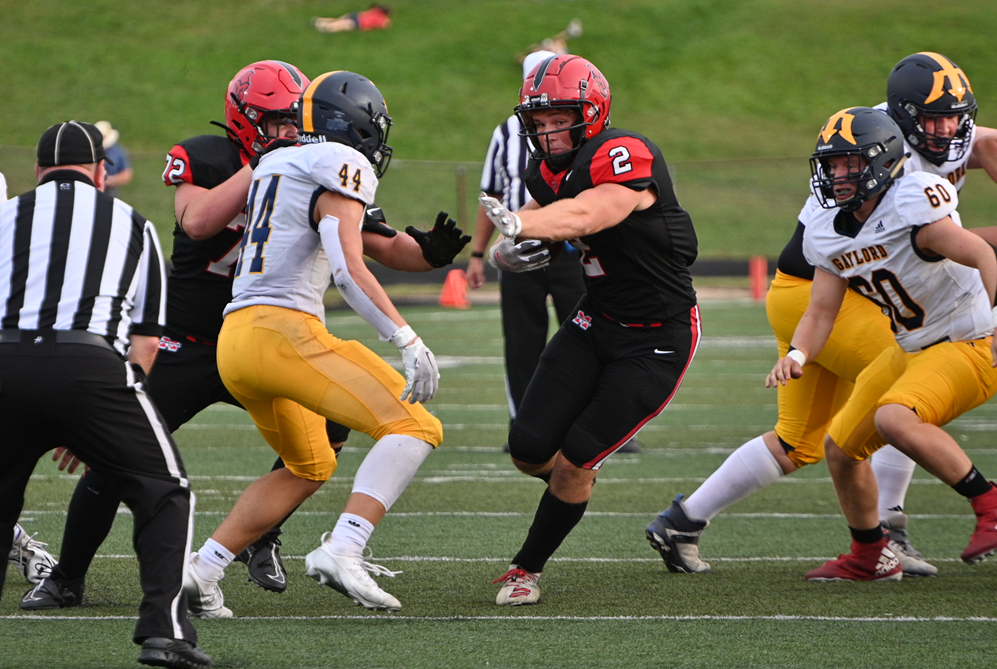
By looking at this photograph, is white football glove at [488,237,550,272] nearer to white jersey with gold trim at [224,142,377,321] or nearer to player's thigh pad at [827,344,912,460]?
white jersey with gold trim at [224,142,377,321]

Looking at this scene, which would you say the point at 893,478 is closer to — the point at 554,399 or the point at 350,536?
the point at 554,399

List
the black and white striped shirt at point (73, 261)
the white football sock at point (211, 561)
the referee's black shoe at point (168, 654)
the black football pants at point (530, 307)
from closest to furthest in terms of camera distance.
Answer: the referee's black shoe at point (168, 654) → the black and white striped shirt at point (73, 261) → the white football sock at point (211, 561) → the black football pants at point (530, 307)

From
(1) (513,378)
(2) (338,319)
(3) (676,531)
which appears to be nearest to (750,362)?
(1) (513,378)

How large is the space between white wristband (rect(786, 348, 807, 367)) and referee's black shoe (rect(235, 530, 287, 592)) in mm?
1933

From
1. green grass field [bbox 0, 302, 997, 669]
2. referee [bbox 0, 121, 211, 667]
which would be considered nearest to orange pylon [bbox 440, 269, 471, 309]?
green grass field [bbox 0, 302, 997, 669]

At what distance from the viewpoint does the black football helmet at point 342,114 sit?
12.8ft

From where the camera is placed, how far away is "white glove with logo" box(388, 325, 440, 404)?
3518 mm

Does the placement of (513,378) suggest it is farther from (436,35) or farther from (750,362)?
(436,35)

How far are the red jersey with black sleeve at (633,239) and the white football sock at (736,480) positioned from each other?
2.55 feet

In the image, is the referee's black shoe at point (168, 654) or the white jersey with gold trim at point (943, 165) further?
the white jersey with gold trim at point (943, 165)

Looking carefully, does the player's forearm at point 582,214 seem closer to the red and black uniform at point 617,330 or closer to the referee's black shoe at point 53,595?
the red and black uniform at point 617,330

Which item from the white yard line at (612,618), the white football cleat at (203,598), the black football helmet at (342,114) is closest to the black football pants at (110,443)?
the white football cleat at (203,598)

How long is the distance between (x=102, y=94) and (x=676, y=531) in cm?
2758

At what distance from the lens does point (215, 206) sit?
4.06m
